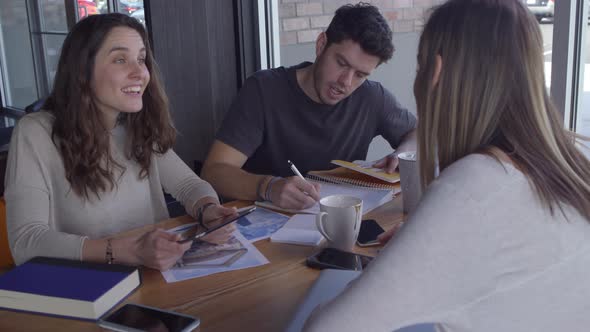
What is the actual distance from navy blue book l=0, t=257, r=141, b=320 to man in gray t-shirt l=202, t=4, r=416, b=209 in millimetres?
676

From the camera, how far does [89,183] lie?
1.49 metres

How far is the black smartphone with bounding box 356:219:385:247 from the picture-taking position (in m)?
1.24

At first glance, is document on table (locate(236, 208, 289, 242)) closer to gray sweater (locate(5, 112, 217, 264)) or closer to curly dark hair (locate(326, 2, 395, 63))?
gray sweater (locate(5, 112, 217, 264))

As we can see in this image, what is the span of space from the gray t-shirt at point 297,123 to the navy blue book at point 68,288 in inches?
36.8

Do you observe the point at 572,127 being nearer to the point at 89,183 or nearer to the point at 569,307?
the point at 569,307

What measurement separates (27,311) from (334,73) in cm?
127

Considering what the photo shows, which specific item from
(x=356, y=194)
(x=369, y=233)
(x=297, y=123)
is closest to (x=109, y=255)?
(x=369, y=233)

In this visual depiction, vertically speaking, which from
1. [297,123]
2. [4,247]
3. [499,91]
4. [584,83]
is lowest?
[4,247]

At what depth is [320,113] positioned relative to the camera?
2.07m

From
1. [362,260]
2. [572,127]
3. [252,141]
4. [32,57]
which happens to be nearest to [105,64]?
[252,141]

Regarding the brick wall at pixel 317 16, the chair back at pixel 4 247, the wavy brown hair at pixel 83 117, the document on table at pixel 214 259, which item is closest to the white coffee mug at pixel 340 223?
the document on table at pixel 214 259

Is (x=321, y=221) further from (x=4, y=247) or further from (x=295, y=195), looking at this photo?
(x=4, y=247)

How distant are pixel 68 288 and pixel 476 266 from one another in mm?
703

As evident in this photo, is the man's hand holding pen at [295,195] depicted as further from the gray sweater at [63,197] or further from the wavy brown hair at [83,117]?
the wavy brown hair at [83,117]
